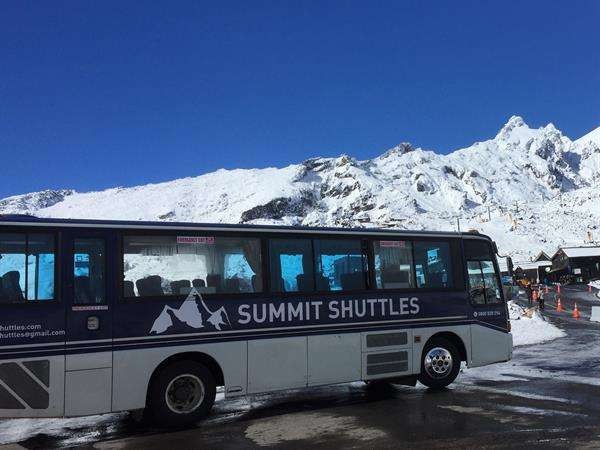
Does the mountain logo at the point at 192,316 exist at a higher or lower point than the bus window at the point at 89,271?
lower

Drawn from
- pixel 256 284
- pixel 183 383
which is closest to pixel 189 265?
pixel 256 284

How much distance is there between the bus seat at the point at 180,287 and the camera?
339 inches

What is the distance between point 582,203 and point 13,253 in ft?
533

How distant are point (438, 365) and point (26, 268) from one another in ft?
23.9

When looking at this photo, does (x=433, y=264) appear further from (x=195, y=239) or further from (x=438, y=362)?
(x=195, y=239)

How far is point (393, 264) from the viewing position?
10.8 metres

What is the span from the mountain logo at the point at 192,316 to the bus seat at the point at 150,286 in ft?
0.89

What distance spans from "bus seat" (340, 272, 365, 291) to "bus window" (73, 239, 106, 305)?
401 cm

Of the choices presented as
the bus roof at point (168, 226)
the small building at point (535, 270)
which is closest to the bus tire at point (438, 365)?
the bus roof at point (168, 226)

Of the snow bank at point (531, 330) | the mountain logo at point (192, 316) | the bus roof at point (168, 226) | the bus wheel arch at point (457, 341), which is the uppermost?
the bus roof at point (168, 226)

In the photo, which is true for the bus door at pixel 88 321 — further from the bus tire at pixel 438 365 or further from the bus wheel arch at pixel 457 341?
the bus wheel arch at pixel 457 341

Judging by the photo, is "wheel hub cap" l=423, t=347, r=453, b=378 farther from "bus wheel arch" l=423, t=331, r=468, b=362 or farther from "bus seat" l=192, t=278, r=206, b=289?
"bus seat" l=192, t=278, r=206, b=289

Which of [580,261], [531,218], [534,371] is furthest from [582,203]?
[534,371]

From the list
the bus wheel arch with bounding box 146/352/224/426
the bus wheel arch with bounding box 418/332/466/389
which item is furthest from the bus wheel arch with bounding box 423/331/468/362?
the bus wheel arch with bounding box 146/352/224/426
